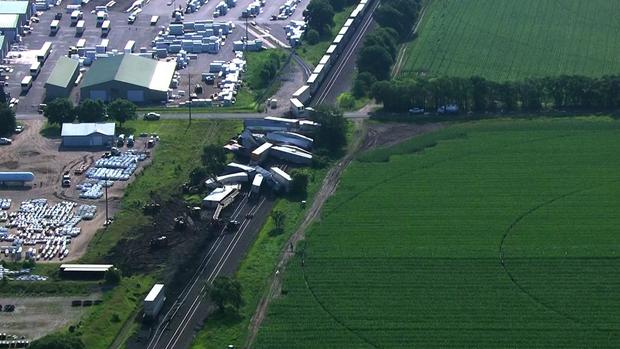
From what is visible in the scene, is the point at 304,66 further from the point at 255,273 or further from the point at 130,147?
the point at 255,273

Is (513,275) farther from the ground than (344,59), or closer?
farther from the ground

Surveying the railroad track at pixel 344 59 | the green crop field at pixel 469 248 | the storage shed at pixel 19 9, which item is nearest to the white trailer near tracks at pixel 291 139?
the green crop field at pixel 469 248

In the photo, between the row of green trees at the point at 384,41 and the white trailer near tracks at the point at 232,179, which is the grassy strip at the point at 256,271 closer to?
the white trailer near tracks at the point at 232,179

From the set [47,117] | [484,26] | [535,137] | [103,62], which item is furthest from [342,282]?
[484,26]

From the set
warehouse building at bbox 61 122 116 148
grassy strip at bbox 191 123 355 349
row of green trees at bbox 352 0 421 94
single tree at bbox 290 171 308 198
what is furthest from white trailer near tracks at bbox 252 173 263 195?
row of green trees at bbox 352 0 421 94

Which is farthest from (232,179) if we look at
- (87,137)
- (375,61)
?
(375,61)
